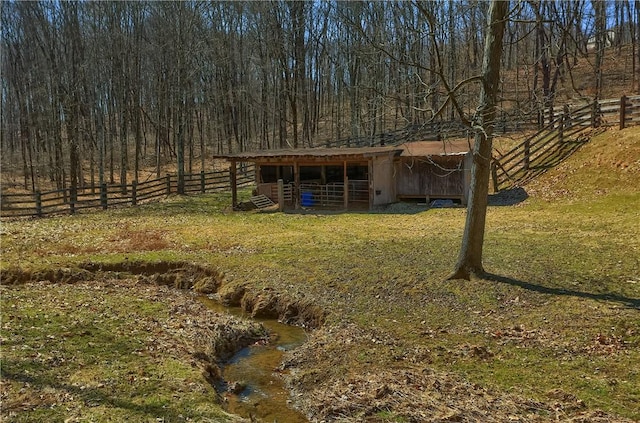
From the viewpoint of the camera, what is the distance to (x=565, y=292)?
9594 mm

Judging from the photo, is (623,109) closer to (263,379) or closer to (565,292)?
(565,292)

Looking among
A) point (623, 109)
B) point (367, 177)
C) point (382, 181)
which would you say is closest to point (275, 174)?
point (367, 177)

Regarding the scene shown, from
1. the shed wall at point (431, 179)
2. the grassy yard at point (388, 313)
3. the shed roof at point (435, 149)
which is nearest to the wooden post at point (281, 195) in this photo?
the grassy yard at point (388, 313)

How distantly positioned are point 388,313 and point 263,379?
2840mm

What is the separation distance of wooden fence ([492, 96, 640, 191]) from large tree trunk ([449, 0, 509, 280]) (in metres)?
14.2

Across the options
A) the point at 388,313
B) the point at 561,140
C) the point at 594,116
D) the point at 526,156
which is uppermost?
the point at 594,116

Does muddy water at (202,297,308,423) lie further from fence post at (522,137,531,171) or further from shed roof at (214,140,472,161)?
fence post at (522,137,531,171)

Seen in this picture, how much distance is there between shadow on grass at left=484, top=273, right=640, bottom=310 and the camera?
8844 millimetres

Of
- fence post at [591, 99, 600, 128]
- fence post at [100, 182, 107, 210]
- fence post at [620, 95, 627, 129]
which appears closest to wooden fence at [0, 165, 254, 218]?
fence post at [100, 182, 107, 210]

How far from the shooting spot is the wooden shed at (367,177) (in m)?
22.8

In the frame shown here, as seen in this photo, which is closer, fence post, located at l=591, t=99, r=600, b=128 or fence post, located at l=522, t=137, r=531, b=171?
fence post, located at l=522, t=137, r=531, b=171

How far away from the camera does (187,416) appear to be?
5.74 metres

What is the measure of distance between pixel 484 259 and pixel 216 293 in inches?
259

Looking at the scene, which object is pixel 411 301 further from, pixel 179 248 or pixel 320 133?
pixel 320 133
